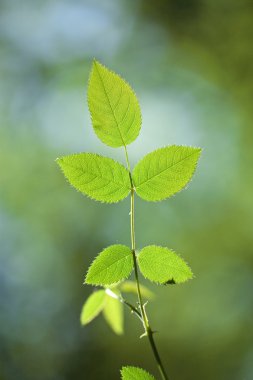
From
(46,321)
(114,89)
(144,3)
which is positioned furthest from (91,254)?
(114,89)

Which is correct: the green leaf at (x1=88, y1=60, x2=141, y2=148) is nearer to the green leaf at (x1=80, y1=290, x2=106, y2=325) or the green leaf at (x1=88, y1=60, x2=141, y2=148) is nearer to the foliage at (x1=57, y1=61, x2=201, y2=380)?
the foliage at (x1=57, y1=61, x2=201, y2=380)

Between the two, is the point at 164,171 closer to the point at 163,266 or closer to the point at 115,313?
the point at 163,266

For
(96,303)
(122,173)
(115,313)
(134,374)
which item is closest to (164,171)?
(122,173)

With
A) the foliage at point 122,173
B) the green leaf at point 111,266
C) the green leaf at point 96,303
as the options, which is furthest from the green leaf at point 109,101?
the green leaf at point 96,303

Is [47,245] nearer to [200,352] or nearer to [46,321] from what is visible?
[46,321]

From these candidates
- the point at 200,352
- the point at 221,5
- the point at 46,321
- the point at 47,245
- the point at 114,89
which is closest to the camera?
the point at 114,89

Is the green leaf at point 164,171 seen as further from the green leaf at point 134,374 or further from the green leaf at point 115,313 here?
the green leaf at point 115,313
